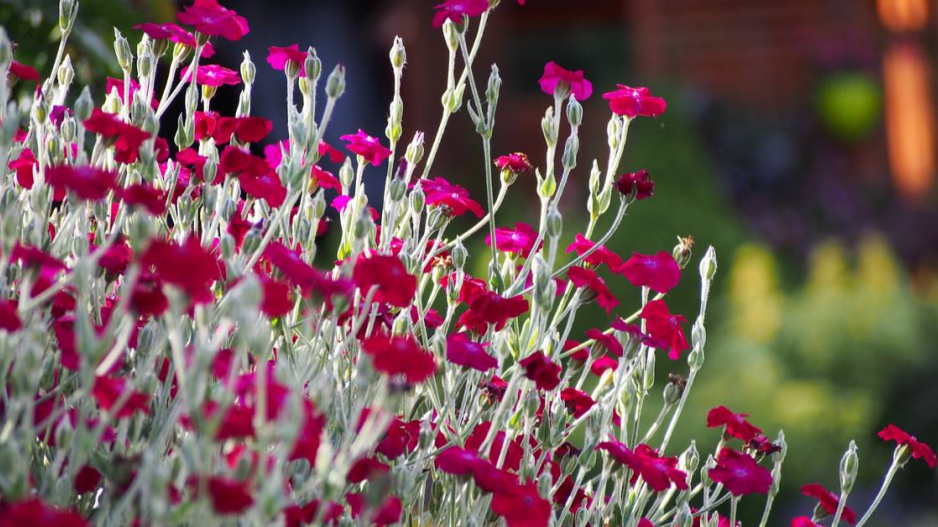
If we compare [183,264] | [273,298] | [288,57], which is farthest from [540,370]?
[288,57]

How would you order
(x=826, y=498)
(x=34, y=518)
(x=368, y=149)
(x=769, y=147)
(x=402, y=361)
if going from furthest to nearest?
(x=769, y=147)
(x=368, y=149)
(x=826, y=498)
(x=402, y=361)
(x=34, y=518)

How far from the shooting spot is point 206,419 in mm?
769

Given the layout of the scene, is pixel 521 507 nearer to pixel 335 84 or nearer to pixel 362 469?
pixel 362 469

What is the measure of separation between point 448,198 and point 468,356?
29cm

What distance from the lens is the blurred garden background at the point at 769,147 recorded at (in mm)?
5020

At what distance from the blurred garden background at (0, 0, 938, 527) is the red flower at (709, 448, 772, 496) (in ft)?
12.0

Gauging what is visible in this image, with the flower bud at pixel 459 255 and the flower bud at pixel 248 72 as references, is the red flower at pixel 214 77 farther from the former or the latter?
the flower bud at pixel 459 255

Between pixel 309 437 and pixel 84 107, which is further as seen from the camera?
pixel 84 107

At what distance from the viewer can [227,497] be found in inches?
28.9

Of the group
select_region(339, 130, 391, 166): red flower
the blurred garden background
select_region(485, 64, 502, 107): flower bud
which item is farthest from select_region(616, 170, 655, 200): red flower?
the blurred garden background

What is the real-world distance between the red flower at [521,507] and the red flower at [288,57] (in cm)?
52

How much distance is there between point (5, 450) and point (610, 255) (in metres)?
→ 0.70

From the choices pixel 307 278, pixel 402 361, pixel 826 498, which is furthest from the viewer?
pixel 826 498

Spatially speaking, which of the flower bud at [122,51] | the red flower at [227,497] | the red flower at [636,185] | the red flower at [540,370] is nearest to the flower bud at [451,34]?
the red flower at [636,185]
